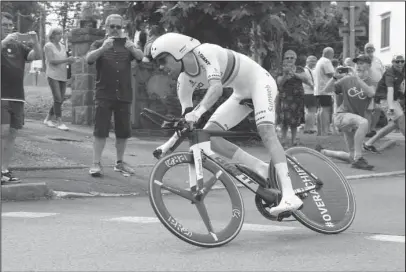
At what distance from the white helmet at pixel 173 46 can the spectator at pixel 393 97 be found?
3.15 m

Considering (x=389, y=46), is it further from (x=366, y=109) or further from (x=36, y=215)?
(x=36, y=215)

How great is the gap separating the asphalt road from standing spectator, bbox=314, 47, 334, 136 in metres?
7.30

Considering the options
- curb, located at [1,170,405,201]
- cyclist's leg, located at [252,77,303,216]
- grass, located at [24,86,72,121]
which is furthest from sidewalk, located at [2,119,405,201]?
grass, located at [24,86,72,121]

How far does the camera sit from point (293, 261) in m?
4.78

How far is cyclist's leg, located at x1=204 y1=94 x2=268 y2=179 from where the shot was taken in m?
5.79

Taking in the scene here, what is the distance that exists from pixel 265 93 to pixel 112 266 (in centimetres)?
193

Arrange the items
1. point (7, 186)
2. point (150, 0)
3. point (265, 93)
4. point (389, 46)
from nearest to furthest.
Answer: point (389, 46)
point (265, 93)
point (7, 186)
point (150, 0)

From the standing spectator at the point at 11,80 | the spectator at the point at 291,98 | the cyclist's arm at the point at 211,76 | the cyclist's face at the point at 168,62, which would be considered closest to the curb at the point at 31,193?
the standing spectator at the point at 11,80

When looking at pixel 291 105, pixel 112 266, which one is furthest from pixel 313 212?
pixel 291 105

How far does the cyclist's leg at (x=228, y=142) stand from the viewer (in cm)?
579

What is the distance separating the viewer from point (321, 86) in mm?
14047

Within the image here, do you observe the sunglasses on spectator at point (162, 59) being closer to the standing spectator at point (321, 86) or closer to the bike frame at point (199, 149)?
the bike frame at point (199, 149)

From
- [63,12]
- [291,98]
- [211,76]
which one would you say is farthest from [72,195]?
[63,12]

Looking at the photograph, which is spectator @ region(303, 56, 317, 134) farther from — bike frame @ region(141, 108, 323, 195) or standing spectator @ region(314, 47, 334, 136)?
bike frame @ region(141, 108, 323, 195)
